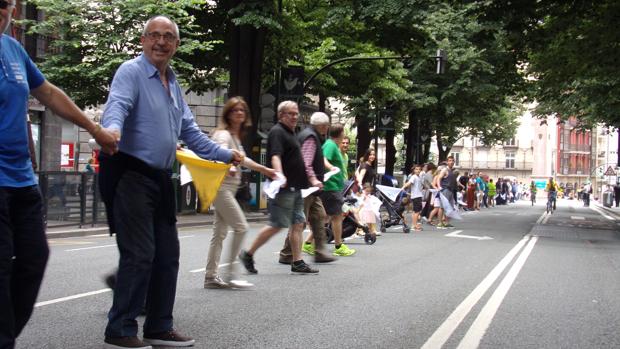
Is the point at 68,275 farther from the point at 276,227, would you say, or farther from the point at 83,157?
the point at 83,157

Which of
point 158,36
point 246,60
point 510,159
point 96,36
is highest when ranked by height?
point 510,159

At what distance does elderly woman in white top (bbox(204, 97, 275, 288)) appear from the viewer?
787cm

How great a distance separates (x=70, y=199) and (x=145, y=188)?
43.6 feet

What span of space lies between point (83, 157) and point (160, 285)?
38.2 m

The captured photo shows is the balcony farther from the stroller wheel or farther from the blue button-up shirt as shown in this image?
the blue button-up shirt

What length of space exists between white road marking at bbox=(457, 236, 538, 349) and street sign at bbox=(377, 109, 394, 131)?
25.0 m

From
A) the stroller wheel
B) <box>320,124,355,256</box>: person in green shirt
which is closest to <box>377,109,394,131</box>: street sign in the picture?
the stroller wheel

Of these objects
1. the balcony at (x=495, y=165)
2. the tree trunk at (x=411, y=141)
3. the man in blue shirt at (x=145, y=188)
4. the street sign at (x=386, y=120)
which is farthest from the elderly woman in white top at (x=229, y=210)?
the balcony at (x=495, y=165)

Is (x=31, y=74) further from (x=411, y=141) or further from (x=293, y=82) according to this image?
(x=411, y=141)

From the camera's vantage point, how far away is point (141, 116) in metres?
4.82

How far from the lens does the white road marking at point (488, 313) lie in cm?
574

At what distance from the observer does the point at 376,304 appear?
726 cm

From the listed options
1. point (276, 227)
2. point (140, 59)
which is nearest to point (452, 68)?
point (276, 227)

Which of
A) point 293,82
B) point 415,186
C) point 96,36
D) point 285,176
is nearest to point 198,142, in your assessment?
point 285,176
